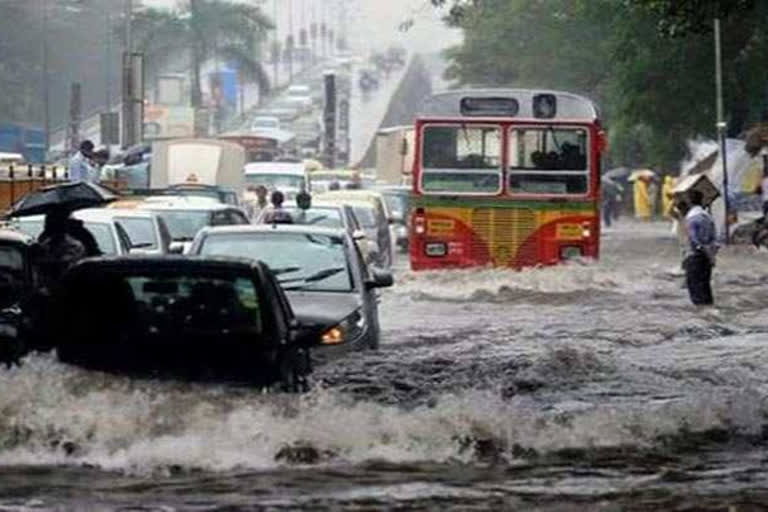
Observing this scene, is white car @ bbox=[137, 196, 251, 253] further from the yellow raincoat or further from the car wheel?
the yellow raincoat

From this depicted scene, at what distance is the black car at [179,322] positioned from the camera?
1369cm

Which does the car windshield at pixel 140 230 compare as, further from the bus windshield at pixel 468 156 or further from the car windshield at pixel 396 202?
the car windshield at pixel 396 202

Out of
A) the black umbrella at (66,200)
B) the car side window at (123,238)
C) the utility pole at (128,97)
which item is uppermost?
the utility pole at (128,97)

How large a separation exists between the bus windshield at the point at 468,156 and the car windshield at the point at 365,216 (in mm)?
6554

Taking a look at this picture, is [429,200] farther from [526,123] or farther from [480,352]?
[480,352]

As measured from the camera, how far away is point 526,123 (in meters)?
32.1

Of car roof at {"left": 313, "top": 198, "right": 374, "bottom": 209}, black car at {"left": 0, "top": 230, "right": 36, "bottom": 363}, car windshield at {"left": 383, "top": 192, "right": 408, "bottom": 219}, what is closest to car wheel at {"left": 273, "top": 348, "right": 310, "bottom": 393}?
black car at {"left": 0, "top": 230, "right": 36, "bottom": 363}

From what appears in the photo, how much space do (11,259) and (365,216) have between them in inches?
914

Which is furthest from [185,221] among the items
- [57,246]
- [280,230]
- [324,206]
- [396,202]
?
[396,202]

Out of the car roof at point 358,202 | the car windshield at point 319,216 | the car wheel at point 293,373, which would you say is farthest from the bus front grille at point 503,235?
the car wheel at point 293,373

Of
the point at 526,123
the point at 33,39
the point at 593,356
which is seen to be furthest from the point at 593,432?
the point at 33,39

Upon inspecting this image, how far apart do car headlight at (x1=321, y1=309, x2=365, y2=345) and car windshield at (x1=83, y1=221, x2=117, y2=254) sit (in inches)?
257

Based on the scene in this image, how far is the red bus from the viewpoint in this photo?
3194 centimetres

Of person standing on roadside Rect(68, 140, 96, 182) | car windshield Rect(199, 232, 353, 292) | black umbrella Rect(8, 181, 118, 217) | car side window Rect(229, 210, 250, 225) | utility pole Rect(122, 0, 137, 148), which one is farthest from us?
utility pole Rect(122, 0, 137, 148)
